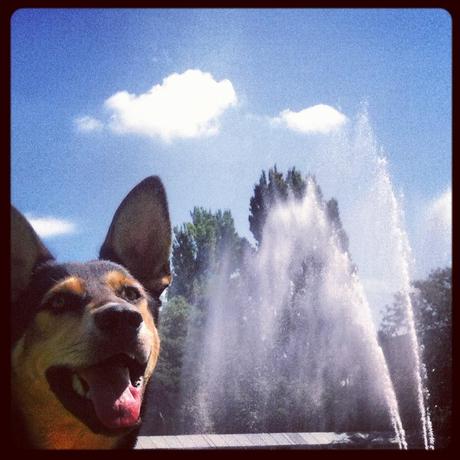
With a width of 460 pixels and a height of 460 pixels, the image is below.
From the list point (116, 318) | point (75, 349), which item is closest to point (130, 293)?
point (116, 318)

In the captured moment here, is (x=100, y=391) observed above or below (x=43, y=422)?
above

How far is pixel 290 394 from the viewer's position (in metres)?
14.6

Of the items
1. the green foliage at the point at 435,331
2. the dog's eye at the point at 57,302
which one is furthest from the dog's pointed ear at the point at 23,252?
the green foliage at the point at 435,331

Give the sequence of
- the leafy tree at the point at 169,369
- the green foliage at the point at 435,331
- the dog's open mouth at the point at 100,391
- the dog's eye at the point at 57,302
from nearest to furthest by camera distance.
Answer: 1. the dog's open mouth at the point at 100,391
2. the dog's eye at the point at 57,302
3. the leafy tree at the point at 169,369
4. the green foliage at the point at 435,331

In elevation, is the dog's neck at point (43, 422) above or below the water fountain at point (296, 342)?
above

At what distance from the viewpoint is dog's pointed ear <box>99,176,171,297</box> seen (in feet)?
19.5

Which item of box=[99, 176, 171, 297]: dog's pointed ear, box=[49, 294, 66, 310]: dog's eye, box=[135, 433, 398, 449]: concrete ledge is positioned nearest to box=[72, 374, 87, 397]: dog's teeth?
box=[49, 294, 66, 310]: dog's eye

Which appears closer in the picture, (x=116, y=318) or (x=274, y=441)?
(x=116, y=318)

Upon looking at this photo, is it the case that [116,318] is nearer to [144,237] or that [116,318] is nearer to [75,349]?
[75,349]

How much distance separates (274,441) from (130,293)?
706 cm

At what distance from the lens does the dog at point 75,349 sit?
5.07 m

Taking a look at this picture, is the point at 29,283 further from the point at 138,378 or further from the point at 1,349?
the point at 138,378

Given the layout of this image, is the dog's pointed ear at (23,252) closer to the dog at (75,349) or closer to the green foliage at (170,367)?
the dog at (75,349)

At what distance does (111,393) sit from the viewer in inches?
204
